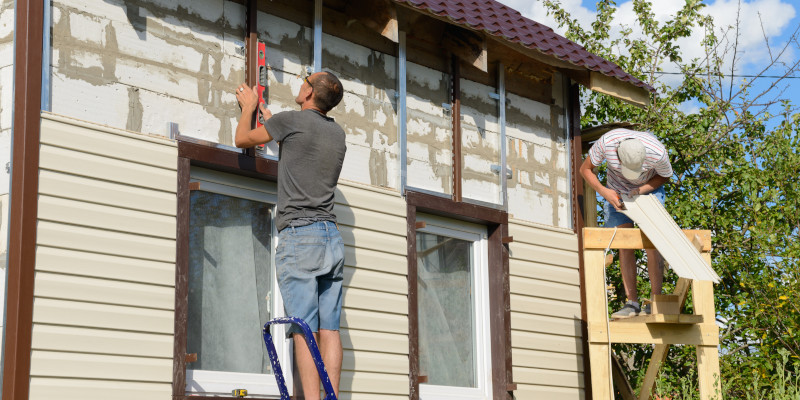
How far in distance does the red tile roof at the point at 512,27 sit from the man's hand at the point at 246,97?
1.33 meters

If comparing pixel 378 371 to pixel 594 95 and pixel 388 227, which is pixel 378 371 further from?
pixel 594 95

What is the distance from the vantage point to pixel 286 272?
5.90m

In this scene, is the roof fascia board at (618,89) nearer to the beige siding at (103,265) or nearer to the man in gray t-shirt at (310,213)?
the man in gray t-shirt at (310,213)

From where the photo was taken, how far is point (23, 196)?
5395 millimetres

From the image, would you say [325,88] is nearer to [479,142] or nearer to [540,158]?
[479,142]

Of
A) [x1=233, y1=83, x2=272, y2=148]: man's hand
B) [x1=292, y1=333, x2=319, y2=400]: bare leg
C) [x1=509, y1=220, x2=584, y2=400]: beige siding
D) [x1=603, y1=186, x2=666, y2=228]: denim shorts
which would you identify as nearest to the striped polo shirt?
[x1=603, y1=186, x2=666, y2=228]: denim shorts

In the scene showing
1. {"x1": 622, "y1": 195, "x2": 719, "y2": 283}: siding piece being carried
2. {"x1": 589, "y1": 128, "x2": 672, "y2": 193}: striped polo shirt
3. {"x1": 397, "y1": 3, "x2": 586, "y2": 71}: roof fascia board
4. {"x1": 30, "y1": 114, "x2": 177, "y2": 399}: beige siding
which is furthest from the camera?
{"x1": 397, "y1": 3, "x2": 586, "y2": 71}: roof fascia board

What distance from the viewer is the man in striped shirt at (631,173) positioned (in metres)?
7.50

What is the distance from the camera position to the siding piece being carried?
6797mm

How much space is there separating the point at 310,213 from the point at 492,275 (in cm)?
287

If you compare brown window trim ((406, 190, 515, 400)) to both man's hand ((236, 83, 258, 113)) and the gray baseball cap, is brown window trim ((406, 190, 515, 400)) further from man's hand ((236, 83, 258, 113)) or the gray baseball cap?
man's hand ((236, 83, 258, 113))

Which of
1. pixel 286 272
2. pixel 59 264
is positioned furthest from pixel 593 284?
pixel 59 264

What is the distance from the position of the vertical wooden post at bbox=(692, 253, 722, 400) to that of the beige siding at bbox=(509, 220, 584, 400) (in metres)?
1.61

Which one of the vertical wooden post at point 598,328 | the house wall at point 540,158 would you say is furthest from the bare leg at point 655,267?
the house wall at point 540,158
